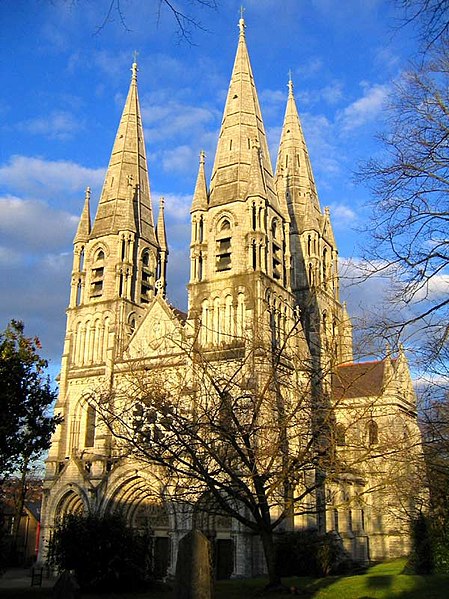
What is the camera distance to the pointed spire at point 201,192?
38312mm

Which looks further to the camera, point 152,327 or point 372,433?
point 152,327

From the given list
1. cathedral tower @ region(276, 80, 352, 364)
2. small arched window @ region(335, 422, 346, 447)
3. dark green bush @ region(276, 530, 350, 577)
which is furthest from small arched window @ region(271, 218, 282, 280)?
small arched window @ region(335, 422, 346, 447)

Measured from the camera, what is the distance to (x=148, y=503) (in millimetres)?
34094

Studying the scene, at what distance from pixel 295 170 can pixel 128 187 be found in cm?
1493

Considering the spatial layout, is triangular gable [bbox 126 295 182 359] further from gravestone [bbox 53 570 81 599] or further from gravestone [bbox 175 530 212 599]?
gravestone [bbox 175 530 212 599]

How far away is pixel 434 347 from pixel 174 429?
586 cm

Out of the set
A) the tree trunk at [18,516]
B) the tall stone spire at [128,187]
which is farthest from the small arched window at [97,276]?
the tree trunk at [18,516]

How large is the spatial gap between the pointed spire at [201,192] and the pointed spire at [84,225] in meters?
8.64

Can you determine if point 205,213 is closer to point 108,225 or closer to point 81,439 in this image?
point 108,225

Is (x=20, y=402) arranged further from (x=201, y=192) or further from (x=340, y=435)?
(x=201, y=192)

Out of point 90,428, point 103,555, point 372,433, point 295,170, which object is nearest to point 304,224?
point 295,170

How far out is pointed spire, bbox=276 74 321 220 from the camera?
164 feet

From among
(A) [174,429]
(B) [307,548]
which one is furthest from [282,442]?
(B) [307,548]

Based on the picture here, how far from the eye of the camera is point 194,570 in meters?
10.3
